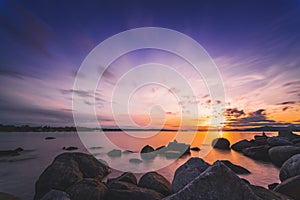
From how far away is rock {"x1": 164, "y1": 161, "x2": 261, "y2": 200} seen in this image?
11.5ft

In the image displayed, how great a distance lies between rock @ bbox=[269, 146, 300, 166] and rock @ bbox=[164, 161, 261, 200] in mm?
13051

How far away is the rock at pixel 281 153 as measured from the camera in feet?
46.5

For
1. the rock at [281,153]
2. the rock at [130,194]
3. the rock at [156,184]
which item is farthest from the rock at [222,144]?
the rock at [130,194]

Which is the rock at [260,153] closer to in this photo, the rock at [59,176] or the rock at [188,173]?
the rock at [188,173]

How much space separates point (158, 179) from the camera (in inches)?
320

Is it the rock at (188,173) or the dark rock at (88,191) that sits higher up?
the rock at (188,173)

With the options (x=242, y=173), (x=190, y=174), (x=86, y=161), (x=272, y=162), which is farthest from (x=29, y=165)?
(x=272, y=162)

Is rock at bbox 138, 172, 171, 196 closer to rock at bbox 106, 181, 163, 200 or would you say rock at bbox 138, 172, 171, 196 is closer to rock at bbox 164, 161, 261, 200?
rock at bbox 106, 181, 163, 200

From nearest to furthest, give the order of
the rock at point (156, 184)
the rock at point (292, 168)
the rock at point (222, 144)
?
1. the rock at point (156, 184)
2. the rock at point (292, 168)
3. the rock at point (222, 144)

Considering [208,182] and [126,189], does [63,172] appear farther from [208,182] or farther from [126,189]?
[208,182]

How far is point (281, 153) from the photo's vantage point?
15.2 metres

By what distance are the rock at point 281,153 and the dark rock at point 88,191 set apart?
1338cm

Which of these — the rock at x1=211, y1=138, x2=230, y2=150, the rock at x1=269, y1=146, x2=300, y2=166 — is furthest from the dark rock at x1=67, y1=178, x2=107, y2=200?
the rock at x1=211, y1=138, x2=230, y2=150

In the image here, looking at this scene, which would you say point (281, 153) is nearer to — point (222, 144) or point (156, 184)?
point (156, 184)
